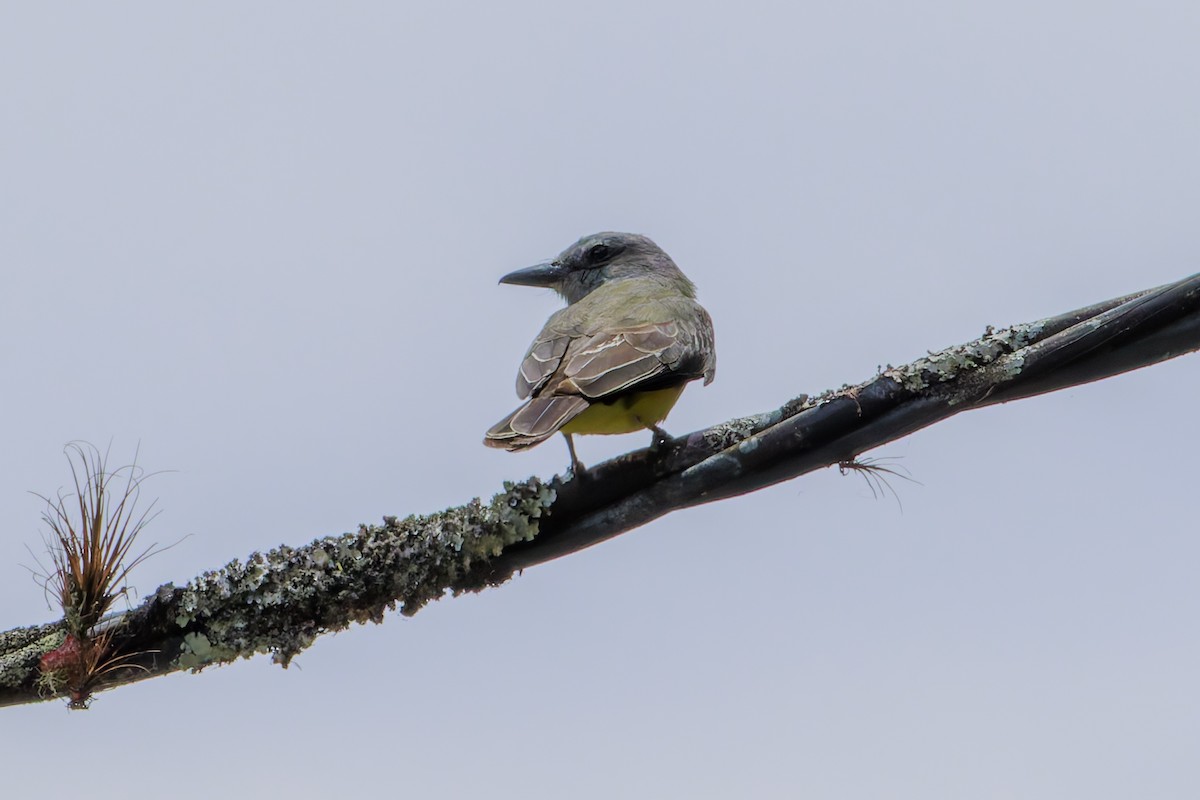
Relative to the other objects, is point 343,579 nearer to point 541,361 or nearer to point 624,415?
point 624,415

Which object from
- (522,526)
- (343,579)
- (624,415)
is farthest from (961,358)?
(343,579)

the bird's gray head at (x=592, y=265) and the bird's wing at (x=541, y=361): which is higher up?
the bird's gray head at (x=592, y=265)

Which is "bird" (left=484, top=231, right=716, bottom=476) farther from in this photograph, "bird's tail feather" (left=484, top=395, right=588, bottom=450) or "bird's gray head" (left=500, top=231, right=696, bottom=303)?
"bird's gray head" (left=500, top=231, right=696, bottom=303)

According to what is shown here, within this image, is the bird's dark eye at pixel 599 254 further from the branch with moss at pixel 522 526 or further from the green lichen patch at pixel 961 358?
the green lichen patch at pixel 961 358

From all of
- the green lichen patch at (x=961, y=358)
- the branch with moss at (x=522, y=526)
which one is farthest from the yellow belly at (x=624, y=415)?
the green lichen patch at (x=961, y=358)

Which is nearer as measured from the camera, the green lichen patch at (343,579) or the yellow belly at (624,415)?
the green lichen patch at (343,579)

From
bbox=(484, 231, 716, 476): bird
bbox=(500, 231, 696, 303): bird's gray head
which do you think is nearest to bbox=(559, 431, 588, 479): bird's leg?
bbox=(484, 231, 716, 476): bird

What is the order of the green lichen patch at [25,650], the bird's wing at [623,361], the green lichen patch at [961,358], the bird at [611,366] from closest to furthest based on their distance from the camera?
1. the green lichen patch at [961,358]
2. the green lichen patch at [25,650]
3. the bird at [611,366]
4. the bird's wing at [623,361]

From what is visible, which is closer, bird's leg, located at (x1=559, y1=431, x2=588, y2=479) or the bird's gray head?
bird's leg, located at (x1=559, y1=431, x2=588, y2=479)
